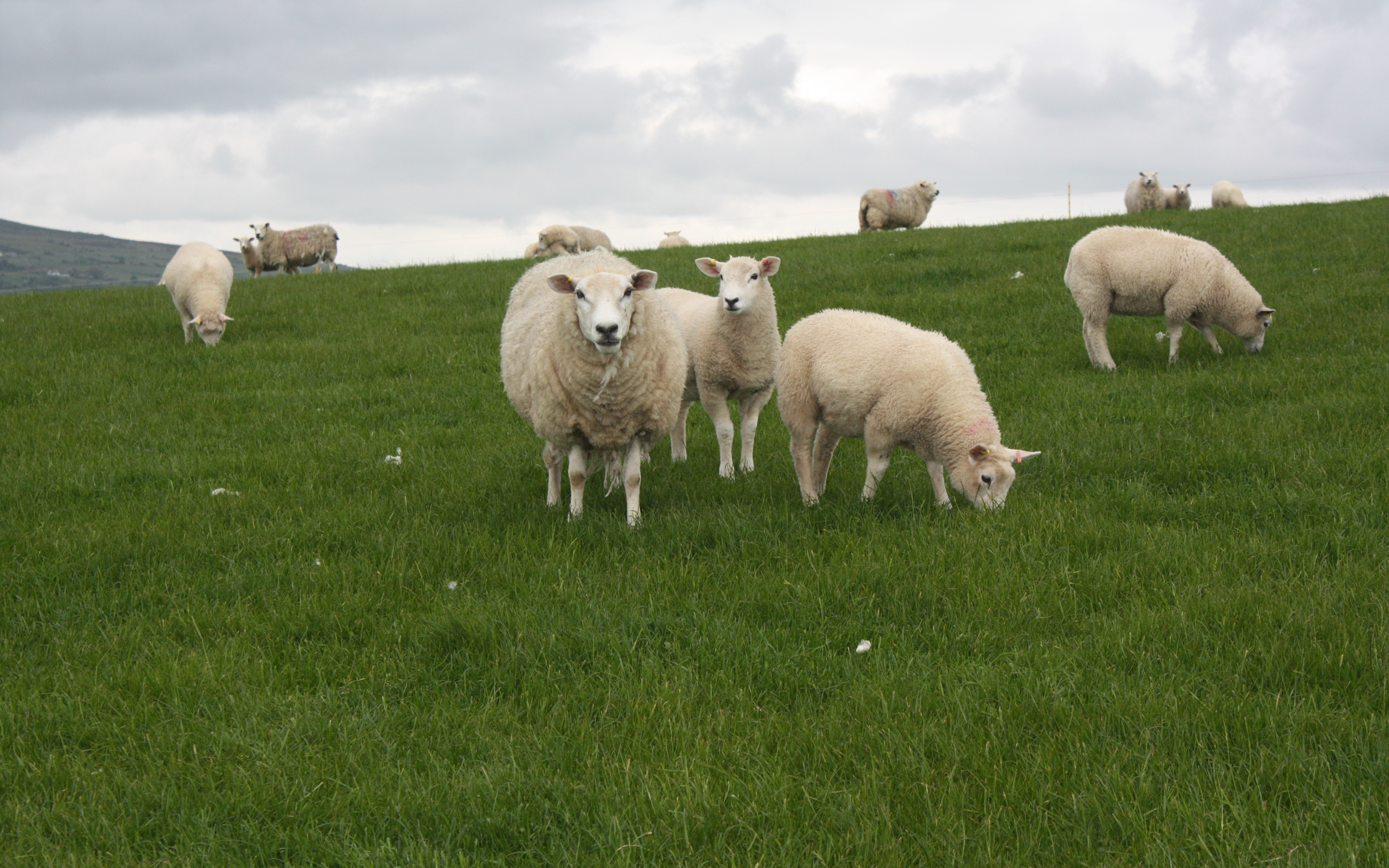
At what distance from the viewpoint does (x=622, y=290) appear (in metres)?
5.24

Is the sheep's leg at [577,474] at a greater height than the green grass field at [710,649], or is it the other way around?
the sheep's leg at [577,474]

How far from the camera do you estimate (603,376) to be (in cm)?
543

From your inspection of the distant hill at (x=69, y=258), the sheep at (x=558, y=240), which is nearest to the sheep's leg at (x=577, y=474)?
the sheep at (x=558, y=240)

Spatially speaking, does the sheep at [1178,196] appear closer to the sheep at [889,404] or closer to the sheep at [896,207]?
the sheep at [896,207]

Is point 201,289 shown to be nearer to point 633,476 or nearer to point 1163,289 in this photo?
point 633,476

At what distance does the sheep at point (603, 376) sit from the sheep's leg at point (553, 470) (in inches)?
0.4

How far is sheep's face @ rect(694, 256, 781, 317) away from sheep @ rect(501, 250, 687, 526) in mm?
553

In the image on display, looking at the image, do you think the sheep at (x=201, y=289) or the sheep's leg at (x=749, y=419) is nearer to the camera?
the sheep's leg at (x=749, y=419)

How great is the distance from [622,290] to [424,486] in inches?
81.5

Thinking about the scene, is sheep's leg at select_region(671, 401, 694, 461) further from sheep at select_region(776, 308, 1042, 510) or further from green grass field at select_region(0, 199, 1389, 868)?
sheep at select_region(776, 308, 1042, 510)

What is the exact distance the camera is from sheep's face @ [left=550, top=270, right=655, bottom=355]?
16.4 ft

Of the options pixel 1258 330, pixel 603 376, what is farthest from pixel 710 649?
pixel 1258 330

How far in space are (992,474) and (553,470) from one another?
2674 millimetres

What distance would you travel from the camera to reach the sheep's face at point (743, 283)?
20.8 ft
